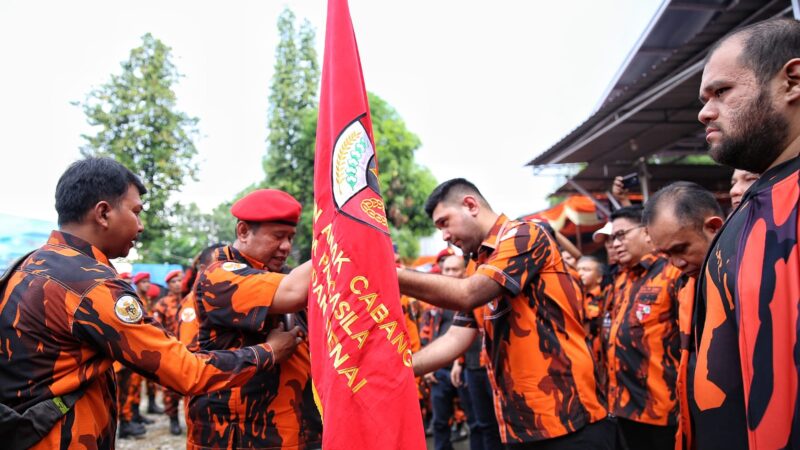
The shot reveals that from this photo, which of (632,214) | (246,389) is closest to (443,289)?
(246,389)

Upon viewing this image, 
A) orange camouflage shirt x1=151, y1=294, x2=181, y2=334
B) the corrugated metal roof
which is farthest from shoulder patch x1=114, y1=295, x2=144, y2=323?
orange camouflage shirt x1=151, y1=294, x2=181, y2=334

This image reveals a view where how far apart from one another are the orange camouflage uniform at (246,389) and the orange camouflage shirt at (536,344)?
3.36ft

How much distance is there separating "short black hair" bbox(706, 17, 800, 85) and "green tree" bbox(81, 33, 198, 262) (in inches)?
728

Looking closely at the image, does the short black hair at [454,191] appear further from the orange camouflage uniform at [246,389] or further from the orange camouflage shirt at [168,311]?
the orange camouflage shirt at [168,311]

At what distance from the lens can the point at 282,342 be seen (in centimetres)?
246

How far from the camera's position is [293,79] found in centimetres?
2752

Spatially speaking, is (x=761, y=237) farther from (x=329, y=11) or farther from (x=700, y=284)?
(x=329, y=11)

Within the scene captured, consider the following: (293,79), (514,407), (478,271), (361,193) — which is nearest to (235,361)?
(361,193)

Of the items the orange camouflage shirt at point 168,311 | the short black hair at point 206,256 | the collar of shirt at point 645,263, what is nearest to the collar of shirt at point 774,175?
the collar of shirt at point 645,263

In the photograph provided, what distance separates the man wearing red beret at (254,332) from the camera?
2.42 meters

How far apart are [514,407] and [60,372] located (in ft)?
6.57

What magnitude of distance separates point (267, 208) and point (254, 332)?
24.8 inches

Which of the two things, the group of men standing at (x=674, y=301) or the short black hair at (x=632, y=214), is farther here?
the short black hair at (x=632, y=214)

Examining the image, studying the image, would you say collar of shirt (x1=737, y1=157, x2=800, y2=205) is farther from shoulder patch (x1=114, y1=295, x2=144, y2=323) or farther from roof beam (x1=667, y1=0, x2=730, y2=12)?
roof beam (x1=667, y1=0, x2=730, y2=12)
